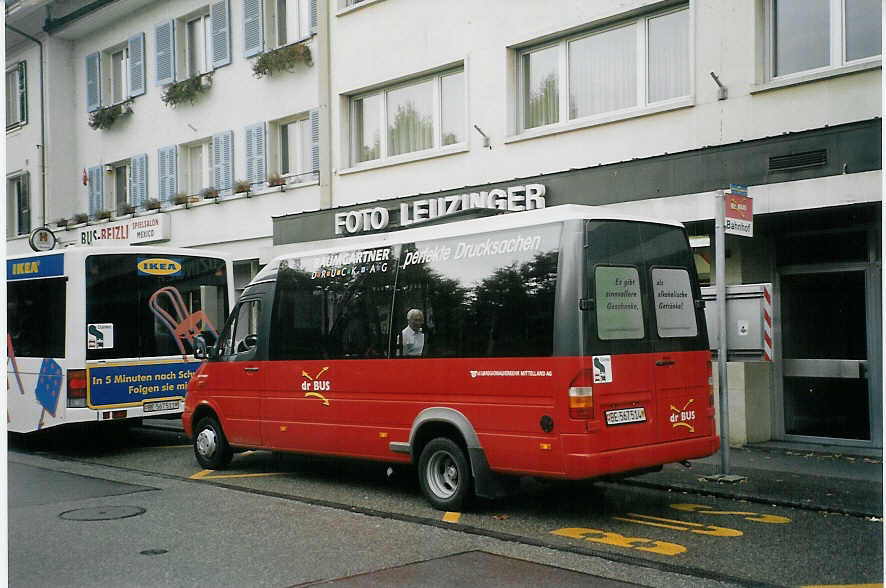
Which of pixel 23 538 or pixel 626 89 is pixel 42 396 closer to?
pixel 23 538

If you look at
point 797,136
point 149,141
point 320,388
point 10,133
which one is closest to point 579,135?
point 797,136

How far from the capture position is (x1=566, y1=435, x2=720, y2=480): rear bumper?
26.0 feet

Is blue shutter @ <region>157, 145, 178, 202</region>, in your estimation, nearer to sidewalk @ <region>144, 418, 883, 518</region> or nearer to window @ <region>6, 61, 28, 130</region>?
window @ <region>6, 61, 28, 130</region>

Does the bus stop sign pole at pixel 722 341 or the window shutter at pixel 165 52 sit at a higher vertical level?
the window shutter at pixel 165 52

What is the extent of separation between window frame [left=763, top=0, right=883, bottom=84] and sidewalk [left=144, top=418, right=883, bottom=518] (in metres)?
4.39

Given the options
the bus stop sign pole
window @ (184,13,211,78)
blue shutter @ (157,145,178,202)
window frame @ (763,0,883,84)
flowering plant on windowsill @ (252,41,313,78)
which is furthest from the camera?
Result: blue shutter @ (157,145,178,202)

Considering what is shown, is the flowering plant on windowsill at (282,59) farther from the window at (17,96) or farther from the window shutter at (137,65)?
the window at (17,96)

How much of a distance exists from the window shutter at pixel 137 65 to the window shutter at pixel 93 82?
182 centimetres

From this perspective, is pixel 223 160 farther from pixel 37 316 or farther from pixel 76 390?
pixel 76 390

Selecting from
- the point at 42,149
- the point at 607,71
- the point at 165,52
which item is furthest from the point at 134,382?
the point at 42,149

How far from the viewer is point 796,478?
10.4 metres

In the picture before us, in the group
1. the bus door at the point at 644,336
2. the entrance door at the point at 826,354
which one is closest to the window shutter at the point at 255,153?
the entrance door at the point at 826,354

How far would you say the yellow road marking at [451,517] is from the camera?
27.9 feet

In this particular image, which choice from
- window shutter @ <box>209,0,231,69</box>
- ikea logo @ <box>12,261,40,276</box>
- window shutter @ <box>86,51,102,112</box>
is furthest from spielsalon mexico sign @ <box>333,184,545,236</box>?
window shutter @ <box>86,51,102,112</box>
